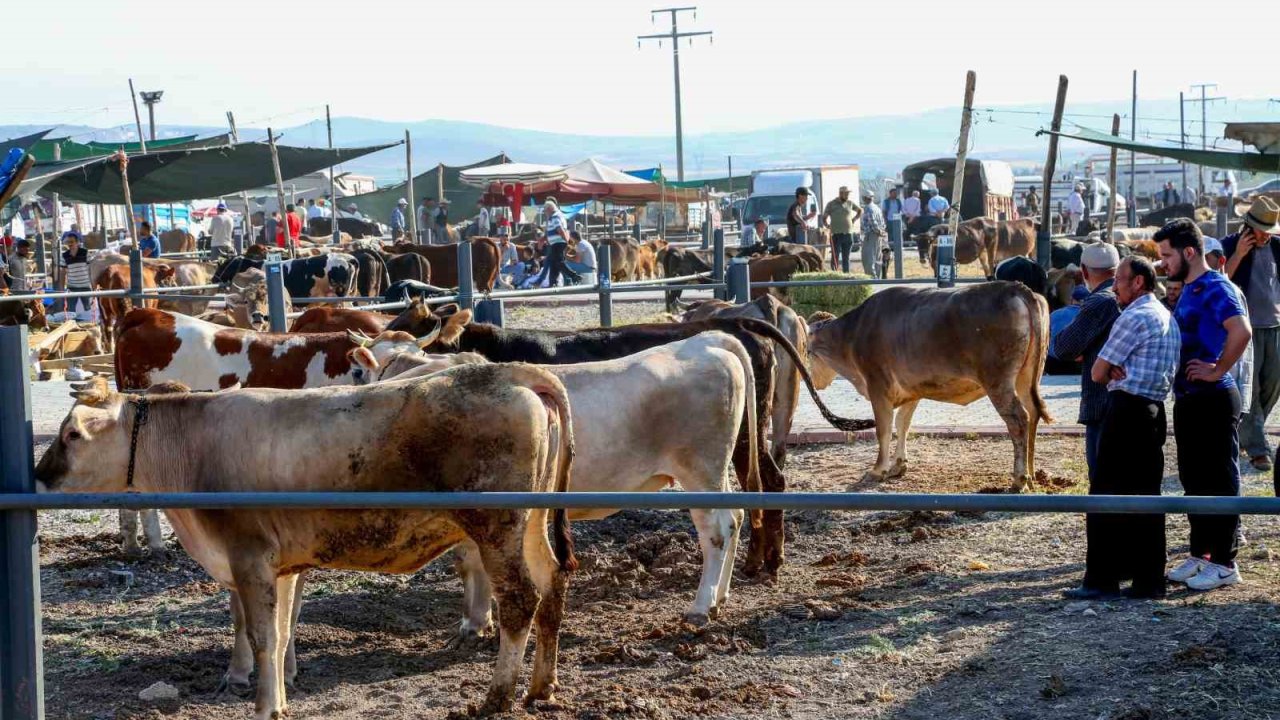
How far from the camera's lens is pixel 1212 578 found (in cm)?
678

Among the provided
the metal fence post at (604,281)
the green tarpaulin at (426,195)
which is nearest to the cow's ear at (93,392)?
the metal fence post at (604,281)

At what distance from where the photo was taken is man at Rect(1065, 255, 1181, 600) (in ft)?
22.0

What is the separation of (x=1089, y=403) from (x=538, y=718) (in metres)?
3.82

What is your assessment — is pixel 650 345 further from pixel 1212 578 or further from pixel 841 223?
pixel 841 223

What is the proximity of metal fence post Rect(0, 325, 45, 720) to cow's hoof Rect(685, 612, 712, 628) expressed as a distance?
3678 mm

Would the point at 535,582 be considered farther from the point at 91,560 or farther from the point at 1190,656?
the point at 91,560

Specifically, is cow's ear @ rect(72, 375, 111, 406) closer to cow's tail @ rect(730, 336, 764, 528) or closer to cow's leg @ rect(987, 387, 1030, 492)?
cow's tail @ rect(730, 336, 764, 528)

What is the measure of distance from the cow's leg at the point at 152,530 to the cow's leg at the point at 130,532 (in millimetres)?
59

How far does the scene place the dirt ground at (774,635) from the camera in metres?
5.55

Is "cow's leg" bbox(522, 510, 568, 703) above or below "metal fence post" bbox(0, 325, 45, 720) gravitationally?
below

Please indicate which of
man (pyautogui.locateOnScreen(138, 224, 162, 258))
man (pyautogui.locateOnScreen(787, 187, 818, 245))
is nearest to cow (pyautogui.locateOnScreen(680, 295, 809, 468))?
man (pyautogui.locateOnScreen(787, 187, 818, 245))

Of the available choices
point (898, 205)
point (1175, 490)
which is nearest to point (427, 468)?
point (1175, 490)

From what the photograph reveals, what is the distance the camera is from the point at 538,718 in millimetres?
5535

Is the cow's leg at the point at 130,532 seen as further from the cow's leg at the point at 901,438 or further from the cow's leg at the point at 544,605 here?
the cow's leg at the point at 901,438
